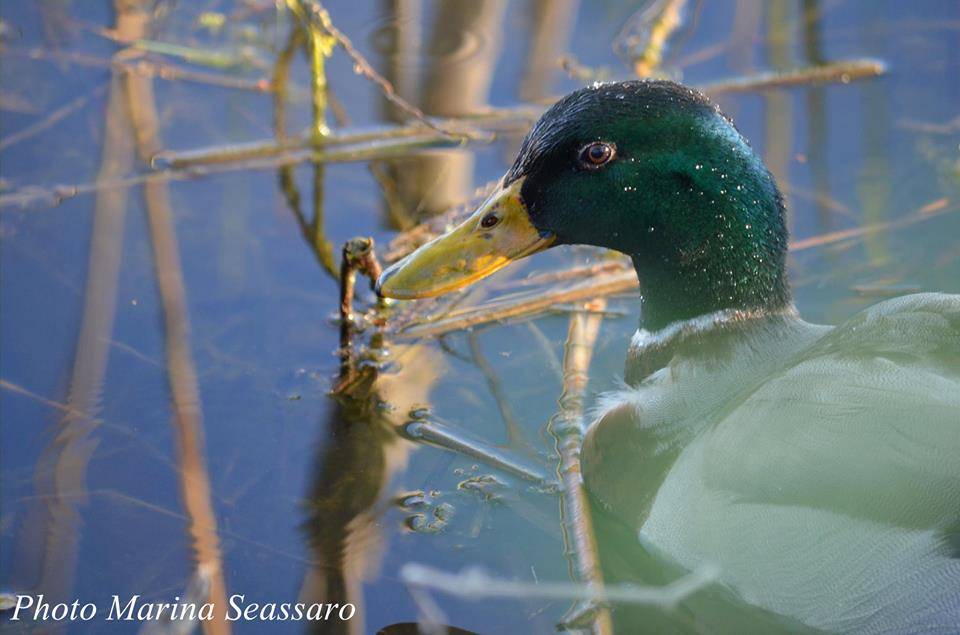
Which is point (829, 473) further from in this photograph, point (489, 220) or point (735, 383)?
point (489, 220)

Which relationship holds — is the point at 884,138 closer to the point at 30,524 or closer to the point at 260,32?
the point at 260,32

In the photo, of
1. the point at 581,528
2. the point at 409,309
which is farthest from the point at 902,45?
the point at 581,528

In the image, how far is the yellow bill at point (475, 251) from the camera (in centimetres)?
382

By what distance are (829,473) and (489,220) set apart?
1198 millimetres

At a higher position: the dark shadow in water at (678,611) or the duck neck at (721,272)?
the duck neck at (721,272)

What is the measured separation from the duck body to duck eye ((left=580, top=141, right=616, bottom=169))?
0.67m

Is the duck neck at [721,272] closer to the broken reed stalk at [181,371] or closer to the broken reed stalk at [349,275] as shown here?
the broken reed stalk at [349,275]

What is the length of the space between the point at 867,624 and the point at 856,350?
0.69 m

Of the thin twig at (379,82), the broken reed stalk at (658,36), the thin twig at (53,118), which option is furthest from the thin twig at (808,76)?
the thin twig at (53,118)

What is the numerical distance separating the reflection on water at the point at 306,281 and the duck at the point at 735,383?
0.70ft

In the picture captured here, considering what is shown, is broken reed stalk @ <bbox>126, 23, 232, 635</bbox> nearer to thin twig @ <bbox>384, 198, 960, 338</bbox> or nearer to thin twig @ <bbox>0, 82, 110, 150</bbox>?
thin twig @ <bbox>0, 82, 110, 150</bbox>

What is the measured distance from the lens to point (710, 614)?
358 cm

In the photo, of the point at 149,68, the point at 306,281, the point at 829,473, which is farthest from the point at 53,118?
the point at 829,473

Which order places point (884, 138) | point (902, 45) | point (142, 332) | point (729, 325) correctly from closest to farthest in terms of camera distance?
point (729, 325), point (142, 332), point (884, 138), point (902, 45)
